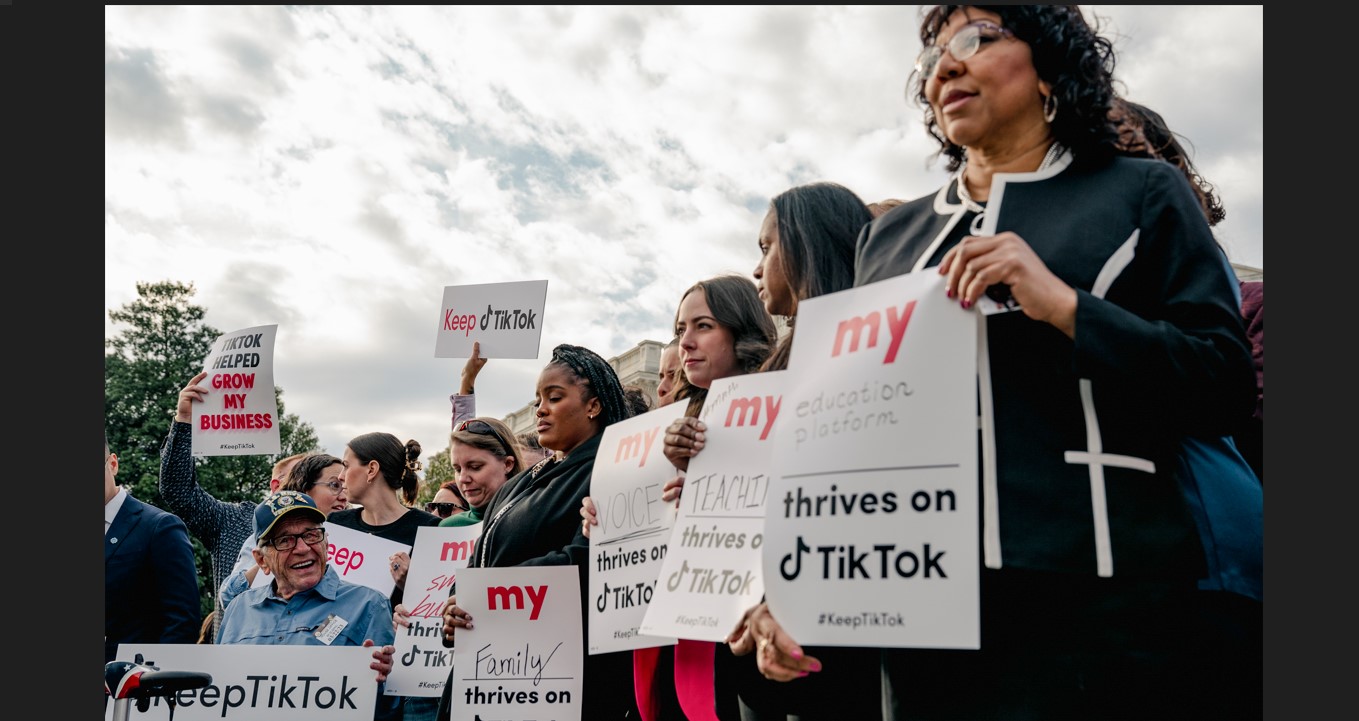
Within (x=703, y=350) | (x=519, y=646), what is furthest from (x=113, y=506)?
(x=703, y=350)

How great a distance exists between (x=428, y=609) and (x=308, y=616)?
0.62 meters

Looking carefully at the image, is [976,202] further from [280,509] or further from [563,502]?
[280,509]

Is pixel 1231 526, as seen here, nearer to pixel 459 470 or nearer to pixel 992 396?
pixel 992 396

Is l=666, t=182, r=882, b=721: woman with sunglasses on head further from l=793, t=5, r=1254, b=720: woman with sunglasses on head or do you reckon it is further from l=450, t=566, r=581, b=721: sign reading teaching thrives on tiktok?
l=450, t=566, r=581, b=721: sign reading teaching thrives on tiktok

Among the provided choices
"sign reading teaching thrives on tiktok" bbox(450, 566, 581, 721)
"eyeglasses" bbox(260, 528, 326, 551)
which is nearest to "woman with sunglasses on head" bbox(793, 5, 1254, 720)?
"sign reading teaching thrives on tiktok" bbox(450, 566, 581, 721)

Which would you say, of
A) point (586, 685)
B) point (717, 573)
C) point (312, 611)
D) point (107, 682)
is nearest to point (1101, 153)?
point (717, 573)

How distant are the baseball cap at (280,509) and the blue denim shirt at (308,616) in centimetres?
35

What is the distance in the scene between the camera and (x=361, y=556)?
707 centimetres

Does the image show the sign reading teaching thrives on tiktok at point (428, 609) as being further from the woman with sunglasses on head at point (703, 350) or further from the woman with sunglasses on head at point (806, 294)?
the woman with sunglasses on head at point (806, 294)

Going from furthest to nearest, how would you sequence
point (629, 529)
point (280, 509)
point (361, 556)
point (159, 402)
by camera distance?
1. point (159, 402)
2. point (361, 556)
3. point (280, 509)
4. point (629, 529)

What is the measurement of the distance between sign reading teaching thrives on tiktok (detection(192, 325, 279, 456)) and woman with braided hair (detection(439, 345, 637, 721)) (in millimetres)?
2884

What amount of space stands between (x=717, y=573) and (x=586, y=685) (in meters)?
1.75

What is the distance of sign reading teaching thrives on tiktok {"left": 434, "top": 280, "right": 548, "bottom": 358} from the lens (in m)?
8.15

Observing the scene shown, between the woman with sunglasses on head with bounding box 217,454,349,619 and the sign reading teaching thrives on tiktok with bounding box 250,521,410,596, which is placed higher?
the woman with sunglasses on head with bounding box 217,454,349,619
